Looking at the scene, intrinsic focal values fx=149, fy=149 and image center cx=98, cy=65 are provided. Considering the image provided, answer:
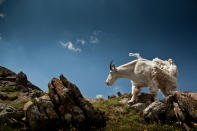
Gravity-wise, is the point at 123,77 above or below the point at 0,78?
below

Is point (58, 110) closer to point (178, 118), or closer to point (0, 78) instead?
point (178, 118)

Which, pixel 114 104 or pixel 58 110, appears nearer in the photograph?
pixel 58 110

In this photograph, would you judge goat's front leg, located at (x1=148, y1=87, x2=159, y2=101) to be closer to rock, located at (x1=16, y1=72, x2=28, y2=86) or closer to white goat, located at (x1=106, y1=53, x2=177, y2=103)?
white goat, located at (x1=106, y1=53, x2=177, y2=103)

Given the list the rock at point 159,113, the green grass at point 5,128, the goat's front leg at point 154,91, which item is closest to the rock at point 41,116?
the green grass at point 5,128

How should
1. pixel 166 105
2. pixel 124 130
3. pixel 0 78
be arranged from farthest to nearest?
pixel 0 78, pixel 166 105, pixel 124 130

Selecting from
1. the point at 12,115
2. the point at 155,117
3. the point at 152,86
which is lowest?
the point at 155,117

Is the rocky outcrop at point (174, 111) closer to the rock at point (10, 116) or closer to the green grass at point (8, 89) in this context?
the rock at point (10, 116)

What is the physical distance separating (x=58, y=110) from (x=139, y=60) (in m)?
6.82

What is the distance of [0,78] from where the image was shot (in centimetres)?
1808

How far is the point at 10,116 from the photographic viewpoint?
22.2 feet

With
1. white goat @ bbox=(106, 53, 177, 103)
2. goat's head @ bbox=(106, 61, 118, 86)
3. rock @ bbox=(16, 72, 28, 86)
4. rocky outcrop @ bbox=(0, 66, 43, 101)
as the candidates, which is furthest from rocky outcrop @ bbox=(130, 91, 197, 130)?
rock @ bbox=(16, 72, 28, 86)

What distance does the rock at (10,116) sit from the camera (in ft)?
20.9

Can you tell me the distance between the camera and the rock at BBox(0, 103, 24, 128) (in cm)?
638

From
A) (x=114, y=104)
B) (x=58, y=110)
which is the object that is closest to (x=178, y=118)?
(x=114, y=104)
